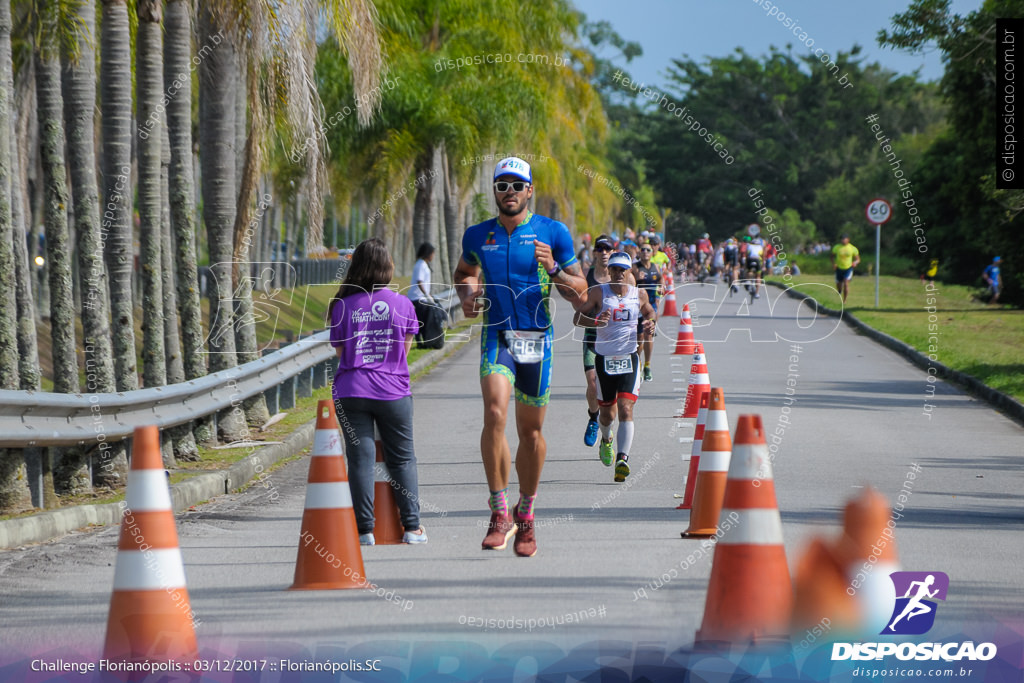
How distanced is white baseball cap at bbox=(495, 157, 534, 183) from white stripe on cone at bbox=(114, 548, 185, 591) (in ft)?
10.9

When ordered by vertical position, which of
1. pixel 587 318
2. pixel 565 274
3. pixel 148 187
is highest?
pixel 148 187

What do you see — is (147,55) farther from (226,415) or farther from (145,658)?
(145,658)

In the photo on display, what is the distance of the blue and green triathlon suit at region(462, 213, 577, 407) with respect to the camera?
8.26 m

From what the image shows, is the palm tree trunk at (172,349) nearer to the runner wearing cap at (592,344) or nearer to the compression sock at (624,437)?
the runner wearing cap at (592,344)

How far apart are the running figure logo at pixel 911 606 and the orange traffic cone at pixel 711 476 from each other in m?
1.91

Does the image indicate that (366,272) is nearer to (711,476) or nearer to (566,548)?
(566,548)

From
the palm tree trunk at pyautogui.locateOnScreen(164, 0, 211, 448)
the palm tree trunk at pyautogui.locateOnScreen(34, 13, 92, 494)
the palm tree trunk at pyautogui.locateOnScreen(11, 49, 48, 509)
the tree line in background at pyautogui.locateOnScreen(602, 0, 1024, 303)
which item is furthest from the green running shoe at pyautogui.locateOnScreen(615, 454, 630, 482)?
the tree line in background at pyautogui.locateOnScreen(602, 0, 1024, 303)

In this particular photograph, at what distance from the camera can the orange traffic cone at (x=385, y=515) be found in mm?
8656

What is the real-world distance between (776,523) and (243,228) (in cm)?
1287

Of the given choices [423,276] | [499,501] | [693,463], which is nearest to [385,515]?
[499,501]

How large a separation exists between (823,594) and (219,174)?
38.7 feet

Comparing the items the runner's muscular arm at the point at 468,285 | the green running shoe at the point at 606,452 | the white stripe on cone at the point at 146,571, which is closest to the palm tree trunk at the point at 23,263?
the green running shoe at the point at 606,452

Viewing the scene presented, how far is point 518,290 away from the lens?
27.1ft

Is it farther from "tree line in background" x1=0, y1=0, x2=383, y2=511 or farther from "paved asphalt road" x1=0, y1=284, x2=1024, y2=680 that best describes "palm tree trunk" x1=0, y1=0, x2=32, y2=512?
"paved asphalt road" x1=0, y1=284, x2=1024, y2=680
